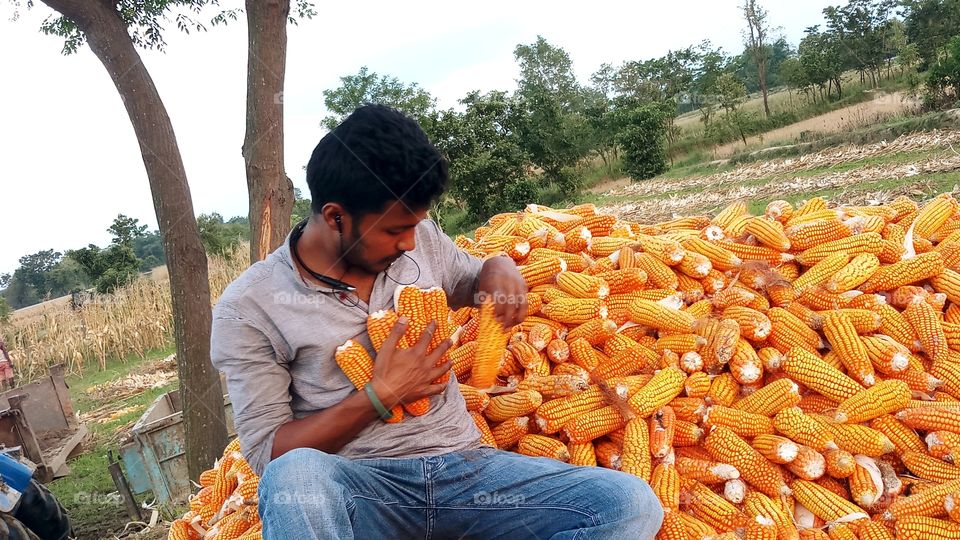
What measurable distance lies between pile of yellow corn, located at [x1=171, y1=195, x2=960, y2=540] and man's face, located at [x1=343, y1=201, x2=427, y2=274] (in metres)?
0.17

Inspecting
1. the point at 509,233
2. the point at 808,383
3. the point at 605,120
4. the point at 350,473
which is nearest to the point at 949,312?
the point at 808,383

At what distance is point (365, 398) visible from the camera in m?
1.83

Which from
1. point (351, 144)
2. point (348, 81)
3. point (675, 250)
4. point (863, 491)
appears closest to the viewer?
point (351, 144)

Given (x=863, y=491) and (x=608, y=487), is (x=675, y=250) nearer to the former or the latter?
(x=863, y=491)

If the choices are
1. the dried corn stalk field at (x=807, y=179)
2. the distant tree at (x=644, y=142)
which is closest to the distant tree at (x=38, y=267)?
the distant tree at (x=644, y=142)

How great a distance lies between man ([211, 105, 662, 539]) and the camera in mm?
1779

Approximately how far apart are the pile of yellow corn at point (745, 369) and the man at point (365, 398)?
12 centimetres

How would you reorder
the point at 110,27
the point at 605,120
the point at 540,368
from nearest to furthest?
the point at 540,368 < the point at 110,27 < the point at 605,120

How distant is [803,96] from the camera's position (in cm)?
3553

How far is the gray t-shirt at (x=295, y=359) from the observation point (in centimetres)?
185

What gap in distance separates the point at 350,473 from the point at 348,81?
39638 millimetres

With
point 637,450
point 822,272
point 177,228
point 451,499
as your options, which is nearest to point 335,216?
point 451,499

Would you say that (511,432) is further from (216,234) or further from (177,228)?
(216,234)

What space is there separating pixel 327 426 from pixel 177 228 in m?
3.62
